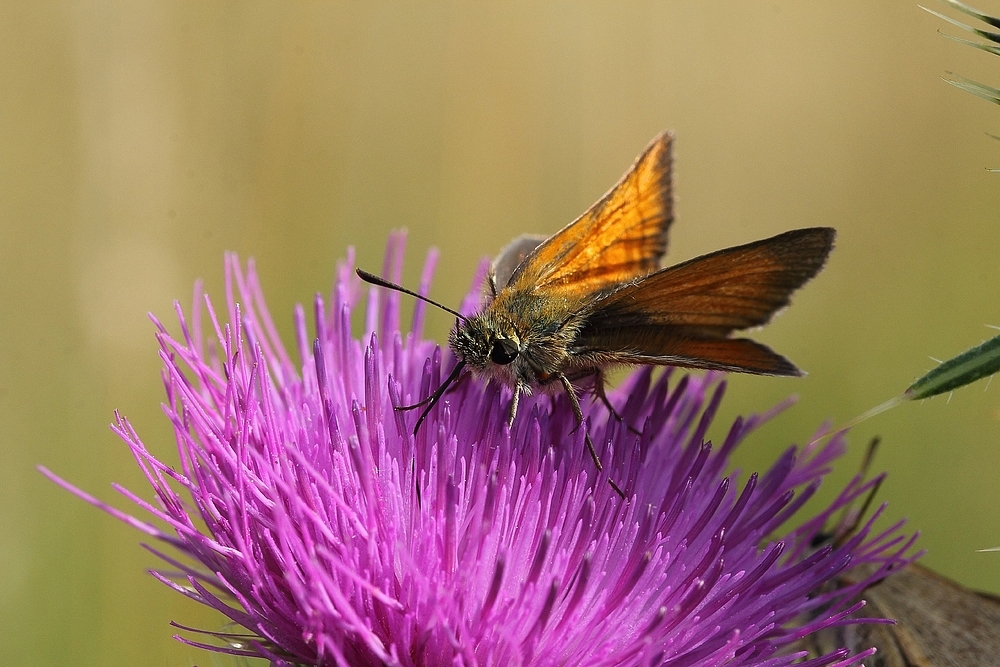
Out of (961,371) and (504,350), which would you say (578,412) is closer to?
(504,350)

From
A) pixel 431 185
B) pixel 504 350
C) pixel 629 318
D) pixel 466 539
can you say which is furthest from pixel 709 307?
pixel 431 185

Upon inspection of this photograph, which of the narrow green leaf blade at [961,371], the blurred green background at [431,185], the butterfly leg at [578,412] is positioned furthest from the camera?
the blurred green background at [431,185]

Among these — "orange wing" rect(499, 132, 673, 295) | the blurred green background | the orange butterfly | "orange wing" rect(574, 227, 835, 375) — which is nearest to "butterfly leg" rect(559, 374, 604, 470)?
the orange butterfly

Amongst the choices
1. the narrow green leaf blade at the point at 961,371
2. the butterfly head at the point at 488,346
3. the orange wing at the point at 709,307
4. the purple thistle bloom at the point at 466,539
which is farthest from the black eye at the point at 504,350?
the narrow green leaf blade at the point at 961,371

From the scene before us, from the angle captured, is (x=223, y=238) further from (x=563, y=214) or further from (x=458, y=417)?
(x=458, y=417)

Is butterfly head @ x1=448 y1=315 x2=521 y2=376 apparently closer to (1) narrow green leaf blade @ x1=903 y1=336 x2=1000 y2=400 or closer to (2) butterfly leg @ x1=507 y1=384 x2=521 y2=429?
(2) butterfly leg @ x1=507 y1=384 x2=521 y2=429

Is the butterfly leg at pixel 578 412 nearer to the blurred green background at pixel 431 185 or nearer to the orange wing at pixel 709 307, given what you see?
the orange wing at pixel 709 307

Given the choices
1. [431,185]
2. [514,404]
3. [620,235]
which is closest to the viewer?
[514,404]
